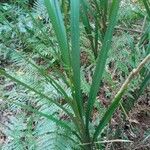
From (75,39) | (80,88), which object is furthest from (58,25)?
(80,88)

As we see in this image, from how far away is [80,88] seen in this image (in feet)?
3.91

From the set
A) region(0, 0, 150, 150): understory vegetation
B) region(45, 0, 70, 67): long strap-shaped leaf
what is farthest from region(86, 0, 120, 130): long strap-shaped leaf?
region(45, 0, 70, 67): long strap-shaped leaf

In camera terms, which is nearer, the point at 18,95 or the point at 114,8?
the point at 114,8

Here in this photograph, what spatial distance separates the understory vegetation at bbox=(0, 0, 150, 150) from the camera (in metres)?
1.13

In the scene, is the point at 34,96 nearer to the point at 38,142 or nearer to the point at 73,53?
the point at 38,142

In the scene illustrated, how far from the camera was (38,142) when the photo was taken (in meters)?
1.67

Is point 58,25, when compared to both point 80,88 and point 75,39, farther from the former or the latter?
point 80,88

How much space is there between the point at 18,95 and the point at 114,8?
3.74 feet

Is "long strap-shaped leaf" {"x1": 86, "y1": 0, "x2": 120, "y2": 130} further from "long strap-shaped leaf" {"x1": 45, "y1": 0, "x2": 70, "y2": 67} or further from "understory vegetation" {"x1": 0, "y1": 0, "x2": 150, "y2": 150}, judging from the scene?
"long strap-shaped leaf" {"x1": 45, "y1": 0, "x2": 70, "y2": 67}

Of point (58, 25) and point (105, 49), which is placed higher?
point (58, 25)

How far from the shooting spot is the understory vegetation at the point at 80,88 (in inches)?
44.7

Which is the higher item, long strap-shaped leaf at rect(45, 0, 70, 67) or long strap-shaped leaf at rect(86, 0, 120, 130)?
long strap-shaped leaf at rect(45, 0, 70, 67)

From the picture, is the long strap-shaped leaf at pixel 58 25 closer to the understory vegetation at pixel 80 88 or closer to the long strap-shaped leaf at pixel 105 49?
the understory vegetation at pixel 80 88

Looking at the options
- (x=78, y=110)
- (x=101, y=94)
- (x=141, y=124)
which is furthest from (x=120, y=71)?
(x=78, y=110)
